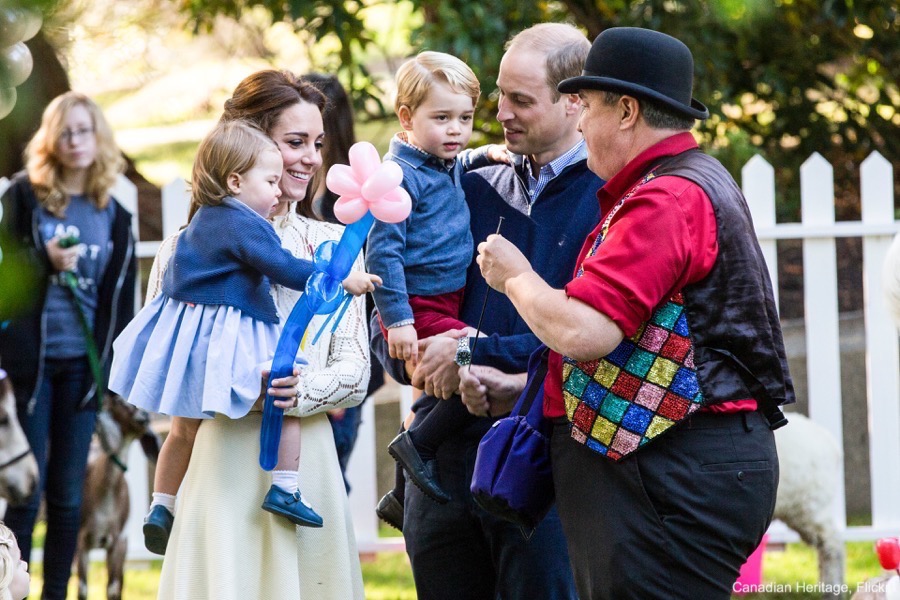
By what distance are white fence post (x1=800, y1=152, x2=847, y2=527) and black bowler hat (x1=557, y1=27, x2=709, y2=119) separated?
2.83 metres

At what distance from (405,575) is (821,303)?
88.2 inches

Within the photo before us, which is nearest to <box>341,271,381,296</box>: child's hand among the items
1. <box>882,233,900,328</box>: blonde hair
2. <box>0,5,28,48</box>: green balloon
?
<box>882,233,900,328</box>: blonde hair

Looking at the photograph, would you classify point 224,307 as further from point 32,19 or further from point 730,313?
point 32,19

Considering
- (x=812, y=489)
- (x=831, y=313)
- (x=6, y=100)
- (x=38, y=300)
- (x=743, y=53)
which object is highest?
(x=743, y=53)

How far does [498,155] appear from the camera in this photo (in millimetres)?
3035

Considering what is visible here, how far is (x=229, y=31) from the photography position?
30.3 feet

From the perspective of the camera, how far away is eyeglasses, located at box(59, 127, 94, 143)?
4500 millimetres

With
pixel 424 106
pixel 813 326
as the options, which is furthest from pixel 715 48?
pixel 424 106

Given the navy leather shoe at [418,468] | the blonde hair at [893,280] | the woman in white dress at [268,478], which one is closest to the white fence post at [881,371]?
the blonde hair at [893,280]

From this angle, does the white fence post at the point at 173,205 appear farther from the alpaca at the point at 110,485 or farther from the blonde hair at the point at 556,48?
the blonde hair at the point at 556,48

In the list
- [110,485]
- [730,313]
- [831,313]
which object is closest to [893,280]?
[730,313]

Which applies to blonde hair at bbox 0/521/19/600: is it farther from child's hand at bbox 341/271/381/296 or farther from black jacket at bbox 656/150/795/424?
black jacket at bbox 656/150/795/424

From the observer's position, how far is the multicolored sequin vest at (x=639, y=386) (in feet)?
7.41

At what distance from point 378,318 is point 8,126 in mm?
1870
